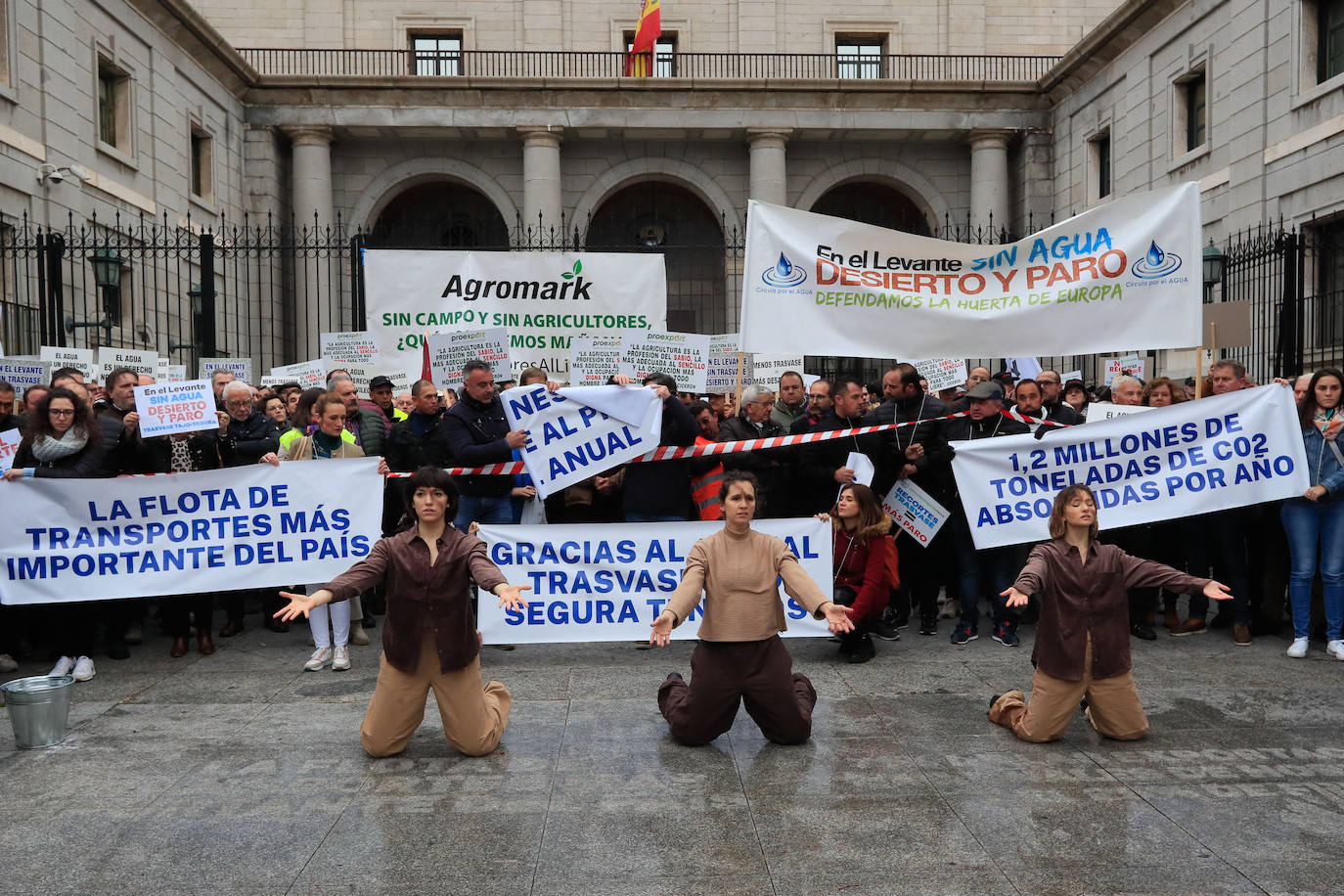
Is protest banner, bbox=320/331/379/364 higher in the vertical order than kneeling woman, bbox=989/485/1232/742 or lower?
higher

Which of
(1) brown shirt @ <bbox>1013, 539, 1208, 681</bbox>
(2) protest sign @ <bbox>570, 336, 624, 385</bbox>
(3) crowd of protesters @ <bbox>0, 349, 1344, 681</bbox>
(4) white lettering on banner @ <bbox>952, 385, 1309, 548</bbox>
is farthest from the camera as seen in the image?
(2) protest sign @ <bbox>570, 336, 624, 385</bbox>

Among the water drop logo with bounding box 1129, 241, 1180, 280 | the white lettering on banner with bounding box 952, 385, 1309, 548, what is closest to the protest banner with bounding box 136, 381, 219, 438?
the white lettering on banner with bounding box 952, 385, 1309, 548

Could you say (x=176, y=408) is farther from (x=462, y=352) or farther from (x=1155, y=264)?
(x=1155, y=264)

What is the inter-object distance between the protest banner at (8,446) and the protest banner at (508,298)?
3762 mm

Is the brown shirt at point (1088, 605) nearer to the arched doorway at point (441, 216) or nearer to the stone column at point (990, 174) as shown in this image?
the stone column at point (990, 174)

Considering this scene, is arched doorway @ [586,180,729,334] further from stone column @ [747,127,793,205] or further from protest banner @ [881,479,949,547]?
protest banner @ [881,479,949,547]

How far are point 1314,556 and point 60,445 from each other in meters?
8.93

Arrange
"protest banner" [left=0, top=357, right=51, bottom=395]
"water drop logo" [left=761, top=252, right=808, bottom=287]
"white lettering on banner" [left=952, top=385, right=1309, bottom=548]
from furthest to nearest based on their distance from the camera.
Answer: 1. "protest banner" [left=0, top=357, right=51, bottom=395]
2. "water drop logo" [left=761, top=252, right=808, bottom=287]
3. "white lettering on banner" [left=952, top=385, right=1309, bottom=548]

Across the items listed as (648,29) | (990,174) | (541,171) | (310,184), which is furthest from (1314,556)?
(310,184)

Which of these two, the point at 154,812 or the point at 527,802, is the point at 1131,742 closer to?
the point at 527,802

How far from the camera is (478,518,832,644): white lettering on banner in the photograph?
7.94 m

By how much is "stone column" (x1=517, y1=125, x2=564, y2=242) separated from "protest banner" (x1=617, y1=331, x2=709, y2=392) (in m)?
18.5

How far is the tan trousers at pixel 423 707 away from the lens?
5.82 m

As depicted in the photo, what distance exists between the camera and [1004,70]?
30406 millimetres
